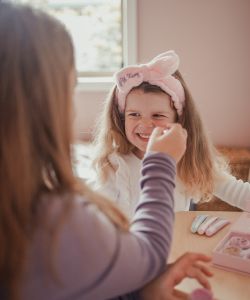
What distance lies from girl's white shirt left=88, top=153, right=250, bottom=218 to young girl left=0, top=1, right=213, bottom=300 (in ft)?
2.32

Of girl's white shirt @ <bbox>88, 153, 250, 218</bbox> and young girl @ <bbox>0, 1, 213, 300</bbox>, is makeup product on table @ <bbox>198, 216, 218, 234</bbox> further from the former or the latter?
young girl @ <bbox>0, 1, 213, 300</bbox>

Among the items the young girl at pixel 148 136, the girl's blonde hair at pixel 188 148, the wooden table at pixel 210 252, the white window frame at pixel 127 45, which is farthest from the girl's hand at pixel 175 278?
the white window frame at pixel 127 45

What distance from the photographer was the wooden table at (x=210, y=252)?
2.58 feet

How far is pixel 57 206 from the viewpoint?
527mm

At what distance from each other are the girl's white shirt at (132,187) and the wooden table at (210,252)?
105 millimetres

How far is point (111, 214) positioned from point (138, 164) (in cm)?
84

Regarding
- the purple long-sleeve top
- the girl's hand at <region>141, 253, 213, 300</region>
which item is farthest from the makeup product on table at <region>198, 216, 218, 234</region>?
the purple long-sleeve top

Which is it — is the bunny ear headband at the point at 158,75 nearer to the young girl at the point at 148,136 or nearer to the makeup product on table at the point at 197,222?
the young girl at the point at 148,136

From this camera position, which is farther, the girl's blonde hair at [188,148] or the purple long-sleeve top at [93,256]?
the girl's blonde hair at [188,148]

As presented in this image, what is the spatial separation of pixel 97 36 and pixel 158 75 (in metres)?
1.46

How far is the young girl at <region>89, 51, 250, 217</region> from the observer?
1.28 metres

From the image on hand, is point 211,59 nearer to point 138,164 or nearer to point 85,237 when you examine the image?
point 138,164

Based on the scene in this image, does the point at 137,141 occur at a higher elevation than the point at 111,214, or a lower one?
lower

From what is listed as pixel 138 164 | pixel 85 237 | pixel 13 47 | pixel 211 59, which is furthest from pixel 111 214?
pixel 211 59
